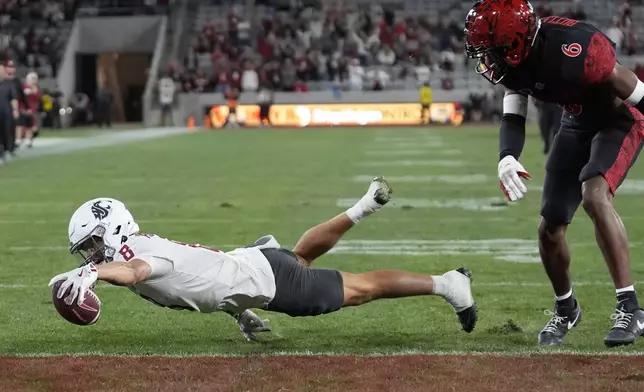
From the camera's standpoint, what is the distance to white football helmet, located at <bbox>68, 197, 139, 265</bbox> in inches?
178

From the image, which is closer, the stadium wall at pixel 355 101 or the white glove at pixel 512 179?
the white glove at pixel 512 179

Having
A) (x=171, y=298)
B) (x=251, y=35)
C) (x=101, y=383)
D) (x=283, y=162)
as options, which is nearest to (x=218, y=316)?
(x=171, y=298)

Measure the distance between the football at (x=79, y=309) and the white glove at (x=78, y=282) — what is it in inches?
0.9

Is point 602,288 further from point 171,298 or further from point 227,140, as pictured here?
point 227,140

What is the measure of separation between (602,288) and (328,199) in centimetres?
552

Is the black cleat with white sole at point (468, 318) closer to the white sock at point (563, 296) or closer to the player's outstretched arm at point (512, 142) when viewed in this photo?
the white sock at point (563, 296)

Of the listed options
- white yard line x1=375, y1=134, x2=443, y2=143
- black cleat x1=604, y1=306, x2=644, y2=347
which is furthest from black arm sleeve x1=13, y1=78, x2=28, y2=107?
black cleat x1=604, y1=306, x2=644, y2=347

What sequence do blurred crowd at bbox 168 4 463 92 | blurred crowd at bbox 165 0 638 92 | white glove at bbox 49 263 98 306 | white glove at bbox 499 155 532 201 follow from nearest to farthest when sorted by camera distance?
white glove at bbox 49 263 98 306 → white glove at bbox 499 155 532 201 → blurred crowd at bbox 165 0 638 92 → blurred crowd at bbox 168 4 463 92

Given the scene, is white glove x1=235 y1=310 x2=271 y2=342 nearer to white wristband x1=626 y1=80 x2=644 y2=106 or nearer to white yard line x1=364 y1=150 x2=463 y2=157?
white wristband x1=626 y1=80 x2=644 y2=106

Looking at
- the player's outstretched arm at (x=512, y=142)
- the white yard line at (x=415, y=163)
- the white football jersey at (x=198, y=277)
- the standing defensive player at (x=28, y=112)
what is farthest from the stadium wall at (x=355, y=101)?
the white football jersey at (x=198, y=277)

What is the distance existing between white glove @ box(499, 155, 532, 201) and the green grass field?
2.16ft

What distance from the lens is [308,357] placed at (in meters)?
4.69

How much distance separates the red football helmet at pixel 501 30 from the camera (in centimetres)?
478

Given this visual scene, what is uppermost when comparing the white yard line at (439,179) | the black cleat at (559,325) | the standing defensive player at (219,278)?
the standing defensive player at (219,278)
